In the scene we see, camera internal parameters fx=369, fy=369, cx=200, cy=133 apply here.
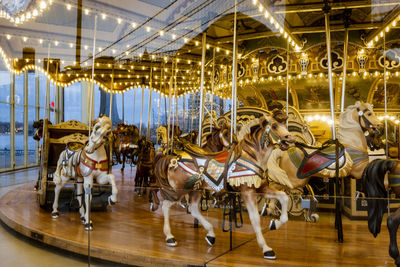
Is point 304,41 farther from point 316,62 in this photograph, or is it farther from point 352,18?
point 352,18

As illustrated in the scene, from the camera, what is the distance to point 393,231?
3.30 m

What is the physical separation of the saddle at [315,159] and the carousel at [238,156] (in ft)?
0.05

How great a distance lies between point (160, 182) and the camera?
14.6 ft

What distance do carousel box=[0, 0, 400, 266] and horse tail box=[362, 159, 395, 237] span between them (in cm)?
1

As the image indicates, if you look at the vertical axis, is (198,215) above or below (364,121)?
below

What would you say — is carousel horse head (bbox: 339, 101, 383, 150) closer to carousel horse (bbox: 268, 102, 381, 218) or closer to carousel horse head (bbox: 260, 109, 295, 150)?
carousel horse (bbox: 268, 102, 381, 218)

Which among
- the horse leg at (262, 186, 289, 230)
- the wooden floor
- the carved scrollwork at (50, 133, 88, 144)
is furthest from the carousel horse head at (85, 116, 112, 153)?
the horse leg at (262, 186, 289, 230)

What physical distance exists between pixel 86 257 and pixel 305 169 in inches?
118

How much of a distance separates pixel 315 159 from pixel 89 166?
3127mm

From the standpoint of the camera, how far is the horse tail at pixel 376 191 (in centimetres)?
343

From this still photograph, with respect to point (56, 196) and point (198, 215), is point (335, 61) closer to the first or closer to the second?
point (198, 215)

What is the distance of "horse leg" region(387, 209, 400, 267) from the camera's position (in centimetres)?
327

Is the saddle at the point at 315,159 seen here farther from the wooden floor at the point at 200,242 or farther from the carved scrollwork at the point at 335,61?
the carved scrollwork at the point at 335,61

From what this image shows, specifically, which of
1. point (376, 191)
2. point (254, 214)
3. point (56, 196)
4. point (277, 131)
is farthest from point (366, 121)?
point (56, 196)
